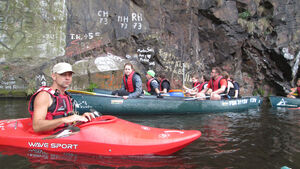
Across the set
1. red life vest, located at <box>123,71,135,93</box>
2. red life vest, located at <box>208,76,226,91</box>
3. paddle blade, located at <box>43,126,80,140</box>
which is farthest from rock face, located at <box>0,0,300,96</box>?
paddle blade, located at <box>43,126,80,140</box>

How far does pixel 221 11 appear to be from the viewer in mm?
13664

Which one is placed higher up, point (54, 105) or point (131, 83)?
point (131, 83)

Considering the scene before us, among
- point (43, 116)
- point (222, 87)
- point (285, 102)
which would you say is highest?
point (222, 87)

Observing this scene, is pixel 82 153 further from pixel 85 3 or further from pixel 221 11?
pixel 221 11

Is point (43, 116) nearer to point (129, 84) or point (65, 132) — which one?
point (65, 132)

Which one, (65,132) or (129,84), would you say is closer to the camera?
(65,132)

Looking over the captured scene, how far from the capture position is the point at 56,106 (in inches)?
110

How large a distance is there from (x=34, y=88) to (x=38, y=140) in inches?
339

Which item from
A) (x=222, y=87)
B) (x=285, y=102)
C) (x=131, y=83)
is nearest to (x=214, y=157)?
(x=131, y=83)

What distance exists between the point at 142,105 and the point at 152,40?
7.05m

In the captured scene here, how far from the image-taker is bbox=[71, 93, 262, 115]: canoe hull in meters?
5.88

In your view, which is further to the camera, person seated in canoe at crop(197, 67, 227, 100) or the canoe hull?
person seated in canoe at crop(197, 67, 227, 100)

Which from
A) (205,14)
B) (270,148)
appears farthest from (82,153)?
(205,14)

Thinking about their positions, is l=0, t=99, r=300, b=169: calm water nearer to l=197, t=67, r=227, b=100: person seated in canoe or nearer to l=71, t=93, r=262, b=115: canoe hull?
l=71, t=93, r=262, b=115: canoe hull
